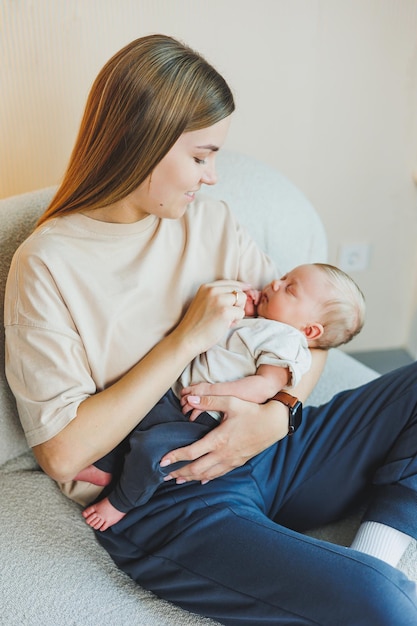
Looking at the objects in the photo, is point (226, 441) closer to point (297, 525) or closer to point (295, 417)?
point (295, 417)

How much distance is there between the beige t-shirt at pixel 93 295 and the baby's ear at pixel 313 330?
0.20 meters

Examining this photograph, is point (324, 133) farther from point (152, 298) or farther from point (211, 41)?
point (152, 298)

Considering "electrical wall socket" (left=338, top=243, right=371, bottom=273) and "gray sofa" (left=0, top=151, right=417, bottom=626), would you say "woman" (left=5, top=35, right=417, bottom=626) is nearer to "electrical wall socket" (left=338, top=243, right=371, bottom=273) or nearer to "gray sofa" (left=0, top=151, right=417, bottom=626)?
"gray sofa" (left=0, top=151, right=417, bottom=626)

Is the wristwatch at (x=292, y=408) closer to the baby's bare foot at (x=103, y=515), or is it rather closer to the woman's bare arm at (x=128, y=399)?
the woman's bare arm at (x=128, y=399)

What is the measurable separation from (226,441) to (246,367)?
0.49ft

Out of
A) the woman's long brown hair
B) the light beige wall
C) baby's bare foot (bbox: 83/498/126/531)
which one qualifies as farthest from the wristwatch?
the light beige wall

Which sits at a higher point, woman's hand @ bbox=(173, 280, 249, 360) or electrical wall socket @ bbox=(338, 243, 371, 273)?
woman's hand @ bbox=(173, 280, 249, 360)

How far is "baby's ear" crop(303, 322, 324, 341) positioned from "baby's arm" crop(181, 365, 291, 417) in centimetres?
13

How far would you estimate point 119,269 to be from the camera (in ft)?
4.43

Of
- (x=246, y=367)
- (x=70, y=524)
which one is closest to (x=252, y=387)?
(x=246, y=367)

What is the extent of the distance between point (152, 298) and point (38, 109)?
2.34 ft

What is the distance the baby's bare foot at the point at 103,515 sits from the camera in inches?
51.4

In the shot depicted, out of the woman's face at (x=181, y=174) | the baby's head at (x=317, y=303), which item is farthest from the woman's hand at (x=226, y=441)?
the woman's face at (x=181, y=174)

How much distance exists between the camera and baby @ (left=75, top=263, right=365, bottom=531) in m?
1.27
